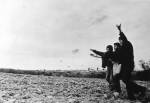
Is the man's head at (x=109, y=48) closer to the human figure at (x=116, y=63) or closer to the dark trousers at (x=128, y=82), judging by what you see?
the human figure at (x=116, y=63)

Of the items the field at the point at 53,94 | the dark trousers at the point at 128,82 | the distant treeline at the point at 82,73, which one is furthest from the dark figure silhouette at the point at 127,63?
the distant treeline at the point at 82,73

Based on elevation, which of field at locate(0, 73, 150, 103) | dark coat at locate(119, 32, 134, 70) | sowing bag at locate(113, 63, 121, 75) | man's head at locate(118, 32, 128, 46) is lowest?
Answer: field at locate(0, 73, 150, 103)

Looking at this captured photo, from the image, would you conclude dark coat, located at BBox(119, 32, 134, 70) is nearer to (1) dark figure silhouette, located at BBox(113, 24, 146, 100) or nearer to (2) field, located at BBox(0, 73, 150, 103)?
(1) dark figure silhouette, located at BBox(113, 24, 146, 100)

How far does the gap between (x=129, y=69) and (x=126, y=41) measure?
3.29 ft

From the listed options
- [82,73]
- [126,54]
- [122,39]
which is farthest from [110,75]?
[82,73]

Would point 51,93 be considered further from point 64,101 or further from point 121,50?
point 121,50

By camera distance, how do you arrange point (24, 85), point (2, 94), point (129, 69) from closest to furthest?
point (129, 69), point (2, 94), point (24, 85)

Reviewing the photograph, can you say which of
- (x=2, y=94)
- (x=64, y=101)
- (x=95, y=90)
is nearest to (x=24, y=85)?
(x=2, y=94)

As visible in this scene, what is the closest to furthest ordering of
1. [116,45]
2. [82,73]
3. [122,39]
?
[122,39], [116,45], [82,73]

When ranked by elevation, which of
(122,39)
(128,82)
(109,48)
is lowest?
(128,82)

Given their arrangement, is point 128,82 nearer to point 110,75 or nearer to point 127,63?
point 127,63

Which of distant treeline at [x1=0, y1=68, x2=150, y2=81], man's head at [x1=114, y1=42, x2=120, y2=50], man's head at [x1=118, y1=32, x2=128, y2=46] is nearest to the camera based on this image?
man's head at [x1=118, y1=32, x2=128, y2=46]

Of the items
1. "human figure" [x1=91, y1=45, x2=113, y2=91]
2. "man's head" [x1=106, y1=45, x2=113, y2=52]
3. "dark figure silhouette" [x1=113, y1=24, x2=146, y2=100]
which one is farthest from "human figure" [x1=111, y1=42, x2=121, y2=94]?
"man's head" [x1=106, y1=45, x2=113, y2=52]

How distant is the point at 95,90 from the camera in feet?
42.8
